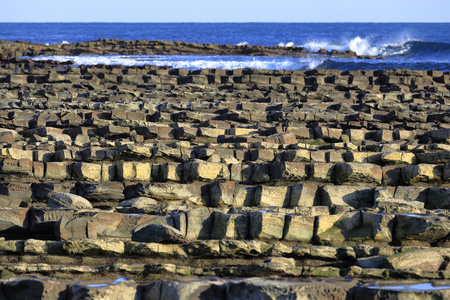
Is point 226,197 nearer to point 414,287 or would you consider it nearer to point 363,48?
point 414,287

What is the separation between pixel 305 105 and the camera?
17.4 metres

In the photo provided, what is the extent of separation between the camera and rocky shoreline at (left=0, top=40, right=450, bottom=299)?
247 inches

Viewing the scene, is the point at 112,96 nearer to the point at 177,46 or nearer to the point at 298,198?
the point at 298,198

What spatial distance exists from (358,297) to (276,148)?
21.7 feet

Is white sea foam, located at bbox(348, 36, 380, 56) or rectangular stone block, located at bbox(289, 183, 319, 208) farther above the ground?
rectangular stone block, located at bbox(289, 183, 319, 208)

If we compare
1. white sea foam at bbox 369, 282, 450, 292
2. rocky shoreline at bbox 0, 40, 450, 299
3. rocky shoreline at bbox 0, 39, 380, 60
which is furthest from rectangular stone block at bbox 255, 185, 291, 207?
rocky shoreline at bbox 0, 39, 380, 60

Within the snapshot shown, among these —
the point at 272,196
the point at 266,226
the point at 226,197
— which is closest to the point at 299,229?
the point at 266,226

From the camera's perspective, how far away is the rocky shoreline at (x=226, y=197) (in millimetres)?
6270

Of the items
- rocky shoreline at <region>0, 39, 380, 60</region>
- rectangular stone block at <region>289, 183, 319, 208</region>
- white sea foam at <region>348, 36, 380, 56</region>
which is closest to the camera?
rectangular stone block at <region>289, 183, 319, 208</region>

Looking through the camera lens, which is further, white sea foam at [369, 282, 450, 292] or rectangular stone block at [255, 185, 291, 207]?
rectangular stone block at [255, 185, 291, 207]

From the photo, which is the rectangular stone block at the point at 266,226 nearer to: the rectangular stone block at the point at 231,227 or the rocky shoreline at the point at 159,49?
the rectangular stone block at the point at 231,227

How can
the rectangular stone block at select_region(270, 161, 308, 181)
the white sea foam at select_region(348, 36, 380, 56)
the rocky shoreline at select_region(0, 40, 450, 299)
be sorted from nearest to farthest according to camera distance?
the rocky shoreline at select_region(0, 40, 450, 299) < the rectangular stone block at select_region(270, 161, 308, 181) < the white sea foam at select_region(348, 36, 380, 56)

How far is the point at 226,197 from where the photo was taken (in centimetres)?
952

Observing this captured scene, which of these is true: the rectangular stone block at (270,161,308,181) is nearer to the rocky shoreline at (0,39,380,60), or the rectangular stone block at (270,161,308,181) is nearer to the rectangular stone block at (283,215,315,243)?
the rectangular stone block at (283,215,315,243)
